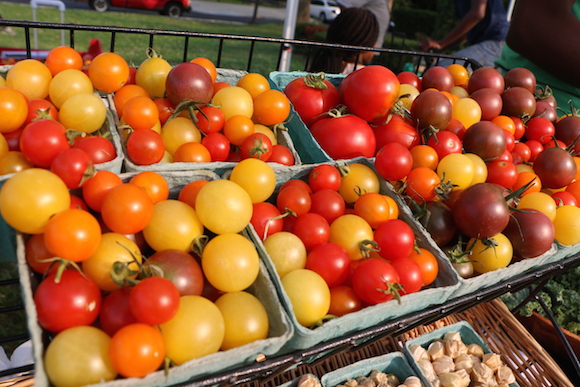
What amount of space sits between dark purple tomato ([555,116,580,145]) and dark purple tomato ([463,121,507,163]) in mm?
536

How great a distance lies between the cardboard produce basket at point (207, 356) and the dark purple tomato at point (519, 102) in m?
→ 1.49

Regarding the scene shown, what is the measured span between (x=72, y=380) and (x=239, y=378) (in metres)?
0.32

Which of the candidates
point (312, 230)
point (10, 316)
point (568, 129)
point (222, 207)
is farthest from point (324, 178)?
point (10, 316)

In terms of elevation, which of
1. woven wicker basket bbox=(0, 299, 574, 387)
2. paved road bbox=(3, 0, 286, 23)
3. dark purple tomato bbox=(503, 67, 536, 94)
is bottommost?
paved road bbox=(3, 0, 286, 23)

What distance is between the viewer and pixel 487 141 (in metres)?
1.55

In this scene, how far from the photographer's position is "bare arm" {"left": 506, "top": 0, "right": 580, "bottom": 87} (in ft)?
6.57

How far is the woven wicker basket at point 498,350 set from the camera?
1.63 m

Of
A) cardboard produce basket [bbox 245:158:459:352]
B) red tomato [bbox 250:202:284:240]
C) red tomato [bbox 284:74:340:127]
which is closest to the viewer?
cardboard produce basket [bbox 245:158:459:352]

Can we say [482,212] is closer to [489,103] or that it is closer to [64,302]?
[489,103]

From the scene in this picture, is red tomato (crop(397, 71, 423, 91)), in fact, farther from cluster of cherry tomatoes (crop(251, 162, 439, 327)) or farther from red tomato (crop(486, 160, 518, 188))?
cluster of cherry tomatoes (crop(251, 162, 439, 327))

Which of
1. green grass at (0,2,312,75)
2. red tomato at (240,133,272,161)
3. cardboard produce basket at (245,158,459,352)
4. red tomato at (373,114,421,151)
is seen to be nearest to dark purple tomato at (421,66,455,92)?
red tomato at (373,114,421,151)

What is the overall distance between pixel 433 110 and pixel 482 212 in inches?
18.9

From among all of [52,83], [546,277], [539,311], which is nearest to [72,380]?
[52,83]

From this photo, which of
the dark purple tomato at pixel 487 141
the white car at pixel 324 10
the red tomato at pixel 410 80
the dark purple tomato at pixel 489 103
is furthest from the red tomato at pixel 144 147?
the white car at pixel 324 10
